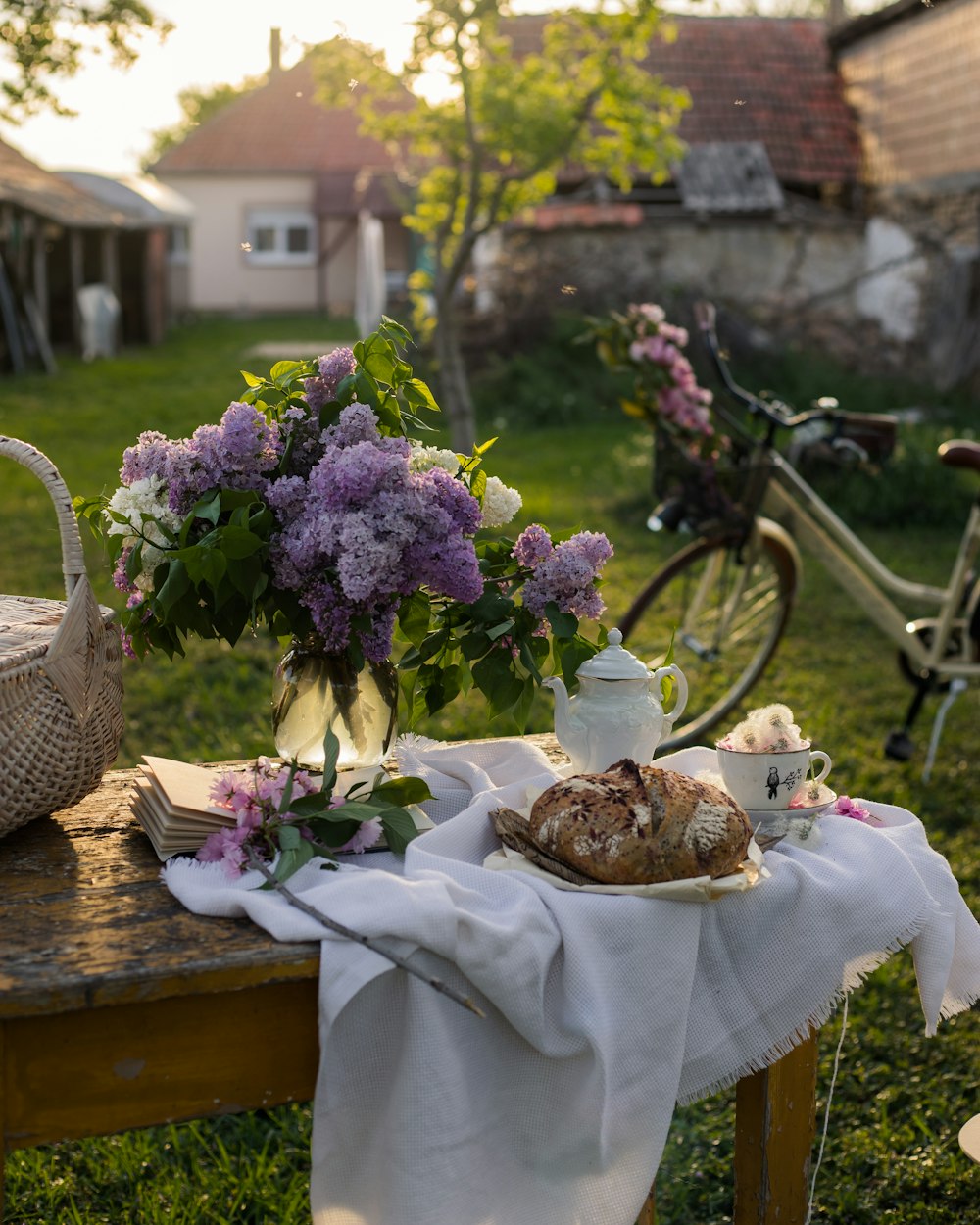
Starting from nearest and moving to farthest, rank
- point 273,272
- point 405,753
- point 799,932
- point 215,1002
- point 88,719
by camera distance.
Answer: point 215,1002 → point 799,932 → point 88,719 → point 405,753 → point 273,272

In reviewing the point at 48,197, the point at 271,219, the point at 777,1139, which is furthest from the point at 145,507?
the point at 271,219

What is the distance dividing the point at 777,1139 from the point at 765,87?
54.8ft

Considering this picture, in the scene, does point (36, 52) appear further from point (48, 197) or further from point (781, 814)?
point (48, 197)

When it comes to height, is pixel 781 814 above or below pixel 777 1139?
above

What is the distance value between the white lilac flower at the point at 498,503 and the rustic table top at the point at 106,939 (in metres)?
0.68

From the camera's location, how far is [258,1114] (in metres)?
2.97

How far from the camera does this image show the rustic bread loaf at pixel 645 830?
172 centimetres

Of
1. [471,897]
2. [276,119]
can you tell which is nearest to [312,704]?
[471,897]

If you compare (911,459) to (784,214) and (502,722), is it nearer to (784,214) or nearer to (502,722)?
(502,722)

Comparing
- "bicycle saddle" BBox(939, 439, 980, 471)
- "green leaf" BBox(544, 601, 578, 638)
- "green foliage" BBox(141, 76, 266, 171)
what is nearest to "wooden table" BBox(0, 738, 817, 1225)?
"green leaf" BBox(544, 601, 578, 638)

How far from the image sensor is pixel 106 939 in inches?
63.3

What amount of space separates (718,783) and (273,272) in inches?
1013

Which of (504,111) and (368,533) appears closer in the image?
(368,533)

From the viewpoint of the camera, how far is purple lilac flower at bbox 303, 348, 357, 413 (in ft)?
6.29
